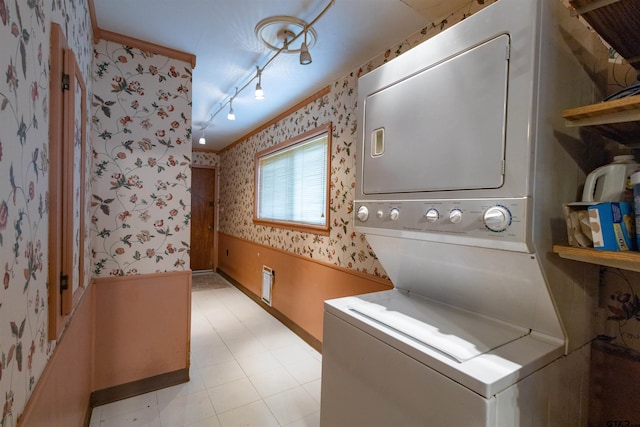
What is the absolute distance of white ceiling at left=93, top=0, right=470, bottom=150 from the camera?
1.56 m

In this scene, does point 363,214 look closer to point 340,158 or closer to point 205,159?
point 340,158

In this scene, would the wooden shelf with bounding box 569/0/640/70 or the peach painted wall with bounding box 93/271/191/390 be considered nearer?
the wooden shelf with bounding box 569/0/640/70

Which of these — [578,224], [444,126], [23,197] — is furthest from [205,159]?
[578,224]

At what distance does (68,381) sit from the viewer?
4.07ft

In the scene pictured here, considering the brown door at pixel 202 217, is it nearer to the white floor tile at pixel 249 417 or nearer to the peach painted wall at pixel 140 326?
the peach painted wall at pixel 140 326

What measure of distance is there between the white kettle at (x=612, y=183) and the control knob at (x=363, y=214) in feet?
2.29

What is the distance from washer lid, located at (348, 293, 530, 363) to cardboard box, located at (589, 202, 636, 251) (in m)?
0.39

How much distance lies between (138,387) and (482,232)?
239cm

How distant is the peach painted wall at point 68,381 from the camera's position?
2.73 feet

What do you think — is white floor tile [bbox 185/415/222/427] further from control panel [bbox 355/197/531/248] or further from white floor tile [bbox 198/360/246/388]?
control panel [bbox 355/197/531/248]

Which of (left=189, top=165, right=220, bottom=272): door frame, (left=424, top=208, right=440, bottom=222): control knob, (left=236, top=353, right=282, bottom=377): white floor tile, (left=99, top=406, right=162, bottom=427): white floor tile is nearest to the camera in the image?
(left=424, top=208, right=440, bottom=222): control knob

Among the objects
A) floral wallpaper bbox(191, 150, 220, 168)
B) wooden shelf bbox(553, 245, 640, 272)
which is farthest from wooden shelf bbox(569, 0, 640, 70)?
floral wallpaper bbox(191, 150, 220, 168)

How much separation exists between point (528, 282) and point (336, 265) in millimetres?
1657

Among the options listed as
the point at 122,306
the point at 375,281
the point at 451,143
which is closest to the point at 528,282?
the point at 451,143
